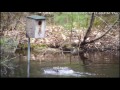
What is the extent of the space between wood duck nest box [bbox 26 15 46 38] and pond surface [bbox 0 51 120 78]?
0.22 m

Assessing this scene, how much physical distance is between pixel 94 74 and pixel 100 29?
0.59 meters

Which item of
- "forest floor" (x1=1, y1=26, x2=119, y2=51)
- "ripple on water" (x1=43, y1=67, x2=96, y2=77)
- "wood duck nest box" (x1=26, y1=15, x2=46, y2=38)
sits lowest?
"ripple on water" (x1=43, y1=67, x2=96, y2=77)

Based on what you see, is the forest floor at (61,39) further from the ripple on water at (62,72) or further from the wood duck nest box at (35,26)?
the ripple on water at (62,72)

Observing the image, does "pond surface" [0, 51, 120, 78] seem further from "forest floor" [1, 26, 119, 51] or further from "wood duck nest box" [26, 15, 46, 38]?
"wood duck nest box" [26, 15, 46, 38]

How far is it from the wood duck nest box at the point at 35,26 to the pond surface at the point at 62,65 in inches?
8.7

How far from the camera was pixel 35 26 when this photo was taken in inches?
154

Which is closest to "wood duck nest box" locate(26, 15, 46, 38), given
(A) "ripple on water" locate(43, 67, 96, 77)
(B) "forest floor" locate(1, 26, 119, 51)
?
(B) "forest floor" locate(1, 26, 119, 51)

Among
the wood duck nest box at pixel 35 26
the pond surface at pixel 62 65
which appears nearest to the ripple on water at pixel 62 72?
the pond surface at pixel 62 65

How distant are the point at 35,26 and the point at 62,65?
57 cm

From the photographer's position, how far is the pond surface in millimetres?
3895

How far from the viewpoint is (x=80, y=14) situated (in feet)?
13.1
